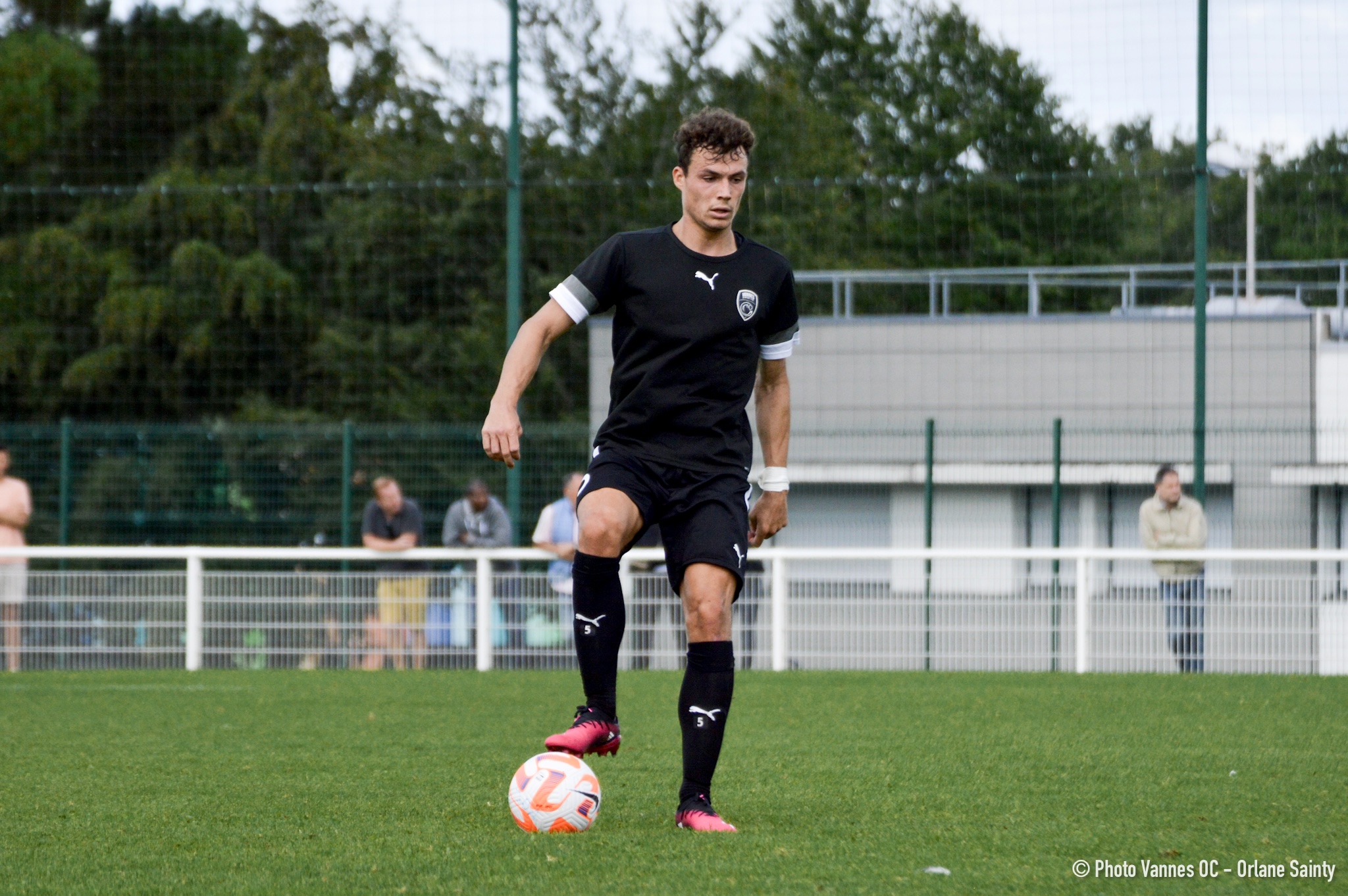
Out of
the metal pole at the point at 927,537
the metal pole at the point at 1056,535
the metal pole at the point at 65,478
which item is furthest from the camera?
the metal pole at the point at 65,478

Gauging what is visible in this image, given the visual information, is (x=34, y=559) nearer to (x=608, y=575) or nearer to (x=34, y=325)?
(x=608, y=575)

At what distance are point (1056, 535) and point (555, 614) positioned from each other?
371 centimetres

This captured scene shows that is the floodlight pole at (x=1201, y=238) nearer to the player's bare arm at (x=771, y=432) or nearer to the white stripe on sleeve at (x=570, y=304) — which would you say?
the player's bare arm at (x=771, y=432)

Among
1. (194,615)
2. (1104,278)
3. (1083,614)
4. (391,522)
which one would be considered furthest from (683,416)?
(1104,278)

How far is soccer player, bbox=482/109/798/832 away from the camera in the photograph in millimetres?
4383

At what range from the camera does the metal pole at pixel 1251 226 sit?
50.0 ft

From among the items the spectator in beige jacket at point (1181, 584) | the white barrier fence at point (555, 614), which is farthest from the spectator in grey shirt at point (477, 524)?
the spectator in beige jacket at point (1181, 584)

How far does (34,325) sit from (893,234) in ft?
43.8

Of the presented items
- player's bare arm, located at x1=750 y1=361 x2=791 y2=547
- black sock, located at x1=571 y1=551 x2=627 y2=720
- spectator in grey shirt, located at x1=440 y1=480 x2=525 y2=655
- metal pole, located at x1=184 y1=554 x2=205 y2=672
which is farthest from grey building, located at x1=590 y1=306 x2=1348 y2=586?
black sock, located at x1=571 y1=551 x2=627 y2=720

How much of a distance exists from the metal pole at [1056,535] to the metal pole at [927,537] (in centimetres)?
78

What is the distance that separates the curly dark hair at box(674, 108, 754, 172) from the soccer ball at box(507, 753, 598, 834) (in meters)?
1.64

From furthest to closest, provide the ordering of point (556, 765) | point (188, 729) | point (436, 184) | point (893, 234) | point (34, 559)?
point (893, 234) < point (436, 184) < point (34, 559) < point (188, 729) < point (556, 765)

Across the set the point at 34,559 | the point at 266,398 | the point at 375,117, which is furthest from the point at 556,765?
the point at 375,117

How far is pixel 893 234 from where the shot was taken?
16250 millimetres
